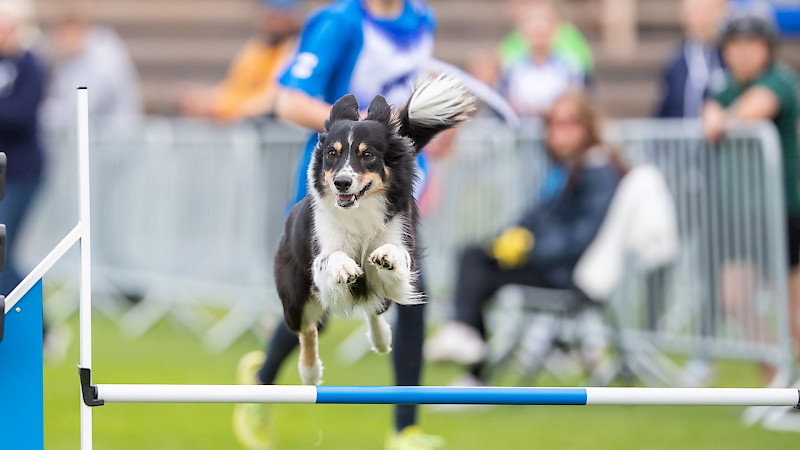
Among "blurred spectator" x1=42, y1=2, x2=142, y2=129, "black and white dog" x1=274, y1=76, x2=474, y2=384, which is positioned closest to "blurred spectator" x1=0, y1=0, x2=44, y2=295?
"blurred spectator" x1=42, y1=2, x2=142, y2=129

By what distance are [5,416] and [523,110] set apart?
579cm

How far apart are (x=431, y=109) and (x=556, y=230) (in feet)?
15.2

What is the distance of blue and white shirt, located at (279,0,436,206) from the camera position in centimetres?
298

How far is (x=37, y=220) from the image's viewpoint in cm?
991

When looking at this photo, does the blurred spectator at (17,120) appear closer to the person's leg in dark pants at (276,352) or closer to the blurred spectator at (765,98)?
the person's leg in dark pants at (276,352)

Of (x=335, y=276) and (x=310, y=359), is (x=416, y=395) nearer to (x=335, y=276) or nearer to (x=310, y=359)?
(x=310, y=359)

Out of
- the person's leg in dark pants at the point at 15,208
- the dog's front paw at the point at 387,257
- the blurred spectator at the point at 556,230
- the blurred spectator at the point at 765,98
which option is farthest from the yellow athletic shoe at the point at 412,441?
the person's leg in dark pants at the point at 15,208

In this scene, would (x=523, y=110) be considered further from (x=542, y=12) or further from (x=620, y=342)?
(x=620, y=342)

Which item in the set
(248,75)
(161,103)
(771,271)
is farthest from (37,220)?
(771,271)

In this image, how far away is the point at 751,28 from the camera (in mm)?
6223

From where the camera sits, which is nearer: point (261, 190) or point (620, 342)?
point (620, 342)

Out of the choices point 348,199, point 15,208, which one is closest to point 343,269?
point 348,199

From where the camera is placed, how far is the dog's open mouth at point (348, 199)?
6.82 ft

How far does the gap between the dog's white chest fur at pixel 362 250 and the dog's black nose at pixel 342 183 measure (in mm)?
58
